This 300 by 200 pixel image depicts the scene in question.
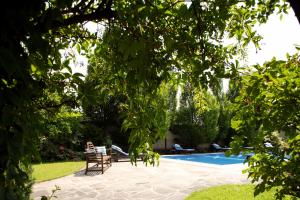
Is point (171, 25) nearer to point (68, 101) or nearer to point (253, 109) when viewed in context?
point (68, 101)

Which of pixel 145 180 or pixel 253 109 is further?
pixel 145 180

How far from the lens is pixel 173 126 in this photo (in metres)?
25.4

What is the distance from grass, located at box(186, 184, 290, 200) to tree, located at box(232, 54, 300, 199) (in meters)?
5.35

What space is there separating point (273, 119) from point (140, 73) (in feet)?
4.32

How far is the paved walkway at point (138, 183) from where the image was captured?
29.2 feet

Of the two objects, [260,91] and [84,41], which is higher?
[84,41]

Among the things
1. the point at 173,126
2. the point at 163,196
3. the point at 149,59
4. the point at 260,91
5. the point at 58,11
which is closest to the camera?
the point at 58,11

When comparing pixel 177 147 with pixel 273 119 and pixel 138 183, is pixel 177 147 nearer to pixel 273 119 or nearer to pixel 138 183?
pixel 138 183

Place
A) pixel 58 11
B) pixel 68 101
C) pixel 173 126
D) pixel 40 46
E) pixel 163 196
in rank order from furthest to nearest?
pixel 173 126 → pixel 163 196 → pixel 68 101 → pixel 58 11 → pixel 40 46

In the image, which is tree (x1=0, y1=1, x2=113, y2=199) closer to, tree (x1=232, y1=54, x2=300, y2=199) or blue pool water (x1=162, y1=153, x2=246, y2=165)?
tree (x1=232, y1=54, x2=300, y2=199)

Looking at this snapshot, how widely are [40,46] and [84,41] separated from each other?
171 cm

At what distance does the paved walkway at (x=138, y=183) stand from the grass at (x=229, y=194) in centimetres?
45

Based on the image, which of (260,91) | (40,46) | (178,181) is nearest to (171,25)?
(260,91)

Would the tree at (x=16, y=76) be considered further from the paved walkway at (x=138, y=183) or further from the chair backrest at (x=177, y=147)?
the chair backrest at (x=177, y=147)
